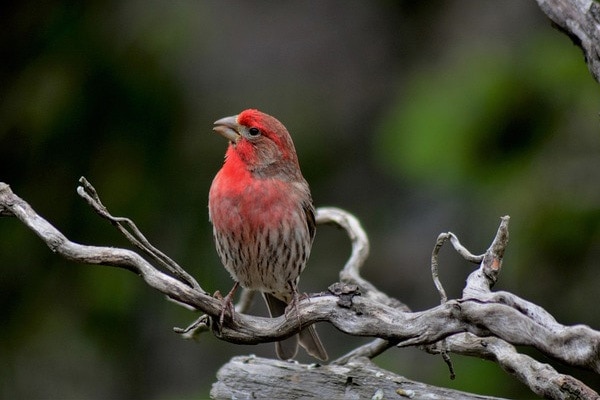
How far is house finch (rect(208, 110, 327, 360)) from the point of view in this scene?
4.96 metres

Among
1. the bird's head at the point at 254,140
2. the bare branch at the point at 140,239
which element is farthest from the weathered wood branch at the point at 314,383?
the bird's head at the point at 254,140

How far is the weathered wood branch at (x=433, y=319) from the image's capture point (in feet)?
11.3

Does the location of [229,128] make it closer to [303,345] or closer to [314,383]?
[303,345]

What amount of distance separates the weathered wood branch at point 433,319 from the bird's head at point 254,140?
47.7 inches

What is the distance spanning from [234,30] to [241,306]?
351 centimetres

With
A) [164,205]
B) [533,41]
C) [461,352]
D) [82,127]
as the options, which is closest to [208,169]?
[164,205]

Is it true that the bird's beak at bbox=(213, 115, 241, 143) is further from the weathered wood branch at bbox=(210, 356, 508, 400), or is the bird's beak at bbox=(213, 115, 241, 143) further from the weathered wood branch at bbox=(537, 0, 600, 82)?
the weathered wood branch at bbox=(537, 0, 600, 82)

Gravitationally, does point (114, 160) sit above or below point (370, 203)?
below

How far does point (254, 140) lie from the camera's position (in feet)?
16.9

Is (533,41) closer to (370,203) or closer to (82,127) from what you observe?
(370,203)

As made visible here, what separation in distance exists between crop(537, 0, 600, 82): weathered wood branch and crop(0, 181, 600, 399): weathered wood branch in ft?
2.49

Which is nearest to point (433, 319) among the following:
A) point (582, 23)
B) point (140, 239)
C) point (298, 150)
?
point (140, 239)

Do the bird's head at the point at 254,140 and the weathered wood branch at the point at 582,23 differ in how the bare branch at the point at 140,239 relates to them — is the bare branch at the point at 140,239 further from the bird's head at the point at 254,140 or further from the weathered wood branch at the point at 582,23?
the weathered wood branch at the point at 582,23

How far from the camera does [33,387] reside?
24.8 ft
